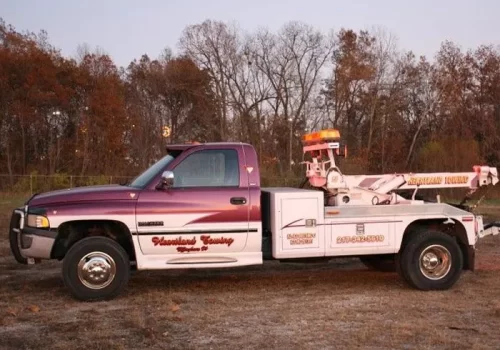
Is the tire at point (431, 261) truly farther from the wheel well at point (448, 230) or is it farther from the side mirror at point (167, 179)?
the side mirror at point (167, 179)

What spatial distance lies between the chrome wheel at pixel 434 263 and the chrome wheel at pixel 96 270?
13.6ft

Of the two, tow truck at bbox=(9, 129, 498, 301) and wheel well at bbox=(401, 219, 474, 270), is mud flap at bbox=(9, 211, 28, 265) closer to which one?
tow truck at bbox=(9, 129, 498, 301)

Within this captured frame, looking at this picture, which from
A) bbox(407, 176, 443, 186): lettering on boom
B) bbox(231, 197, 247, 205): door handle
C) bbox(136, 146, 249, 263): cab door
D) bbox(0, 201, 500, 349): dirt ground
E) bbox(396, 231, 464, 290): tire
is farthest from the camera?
bbox(407, 176, 443, 186): lettering on boom

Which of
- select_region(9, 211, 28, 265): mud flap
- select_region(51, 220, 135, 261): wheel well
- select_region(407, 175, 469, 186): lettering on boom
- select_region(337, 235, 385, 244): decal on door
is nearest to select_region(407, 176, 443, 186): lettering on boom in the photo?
select_region(407, 175, 469, 186): lettering on boom

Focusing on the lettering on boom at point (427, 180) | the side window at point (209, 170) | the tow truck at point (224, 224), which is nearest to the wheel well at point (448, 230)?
the tow truck at point (224, 224)

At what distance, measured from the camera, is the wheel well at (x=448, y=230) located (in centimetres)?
964

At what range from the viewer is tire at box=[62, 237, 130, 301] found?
28.2 feet

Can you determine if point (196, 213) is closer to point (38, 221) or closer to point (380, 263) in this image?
point (38, 221)

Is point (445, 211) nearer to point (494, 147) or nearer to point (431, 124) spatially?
point (494, 147)

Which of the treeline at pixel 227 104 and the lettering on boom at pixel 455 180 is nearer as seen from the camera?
the lettering on boom at pixel 455 180

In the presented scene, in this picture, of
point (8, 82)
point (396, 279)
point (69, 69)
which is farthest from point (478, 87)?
point (396, 279)

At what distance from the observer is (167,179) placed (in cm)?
866

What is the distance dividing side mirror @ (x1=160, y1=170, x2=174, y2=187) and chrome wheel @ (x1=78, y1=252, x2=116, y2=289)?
1134mm

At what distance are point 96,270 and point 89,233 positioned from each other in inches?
23.6
